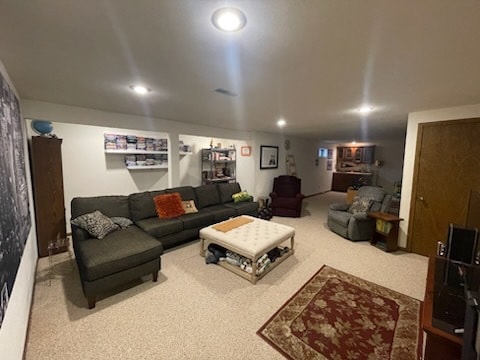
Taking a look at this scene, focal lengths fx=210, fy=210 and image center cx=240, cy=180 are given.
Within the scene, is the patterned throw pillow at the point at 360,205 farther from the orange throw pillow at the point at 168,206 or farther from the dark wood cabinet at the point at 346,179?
the dark wood cabinet at the point at 346,179

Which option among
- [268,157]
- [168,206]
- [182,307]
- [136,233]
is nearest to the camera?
[182,307]

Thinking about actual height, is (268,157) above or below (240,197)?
above

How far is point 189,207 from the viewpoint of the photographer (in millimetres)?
3752

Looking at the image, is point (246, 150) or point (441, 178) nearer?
point (441, 178)

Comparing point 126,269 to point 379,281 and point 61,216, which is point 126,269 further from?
point 379,281

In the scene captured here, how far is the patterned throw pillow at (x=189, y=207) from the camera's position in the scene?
368 centimetres

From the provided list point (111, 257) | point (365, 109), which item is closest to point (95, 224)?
point (111, 257)

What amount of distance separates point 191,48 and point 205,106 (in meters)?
1.62

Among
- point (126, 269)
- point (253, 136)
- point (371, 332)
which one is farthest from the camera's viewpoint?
point (253, 136)

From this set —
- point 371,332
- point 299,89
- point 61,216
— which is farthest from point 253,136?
point 371,332

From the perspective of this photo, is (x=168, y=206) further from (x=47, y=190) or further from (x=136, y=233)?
(x=47, y=190)

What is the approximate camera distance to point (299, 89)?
7.11 ft

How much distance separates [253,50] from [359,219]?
3360 millimetres

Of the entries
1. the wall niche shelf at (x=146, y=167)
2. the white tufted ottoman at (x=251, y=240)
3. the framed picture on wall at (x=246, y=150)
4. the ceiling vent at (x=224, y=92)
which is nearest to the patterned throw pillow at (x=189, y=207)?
the white tufted ottoman at (x=251, y=240)
